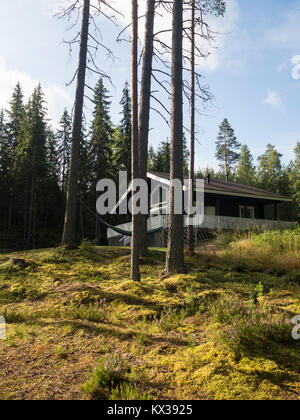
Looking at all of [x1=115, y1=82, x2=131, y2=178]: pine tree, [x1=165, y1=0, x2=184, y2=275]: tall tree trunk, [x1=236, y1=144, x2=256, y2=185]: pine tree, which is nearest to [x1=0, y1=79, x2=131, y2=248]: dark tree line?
[x1=115, y1=82, x2=131, y2=178]: pine tree

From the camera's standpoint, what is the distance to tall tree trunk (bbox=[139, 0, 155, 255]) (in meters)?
8.70

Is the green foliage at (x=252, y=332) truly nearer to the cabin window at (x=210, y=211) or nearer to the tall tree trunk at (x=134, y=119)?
the tall tree trunk at (x=134, y=119)

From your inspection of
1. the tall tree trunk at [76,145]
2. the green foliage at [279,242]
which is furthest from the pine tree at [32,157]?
the green foliage at [279,242]

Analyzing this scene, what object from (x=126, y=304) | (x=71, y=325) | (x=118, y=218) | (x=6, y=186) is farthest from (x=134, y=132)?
(x=6, y=186)

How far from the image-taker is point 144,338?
3285mm

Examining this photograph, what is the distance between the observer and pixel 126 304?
15.1ft

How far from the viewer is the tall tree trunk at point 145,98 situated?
28.5 ft

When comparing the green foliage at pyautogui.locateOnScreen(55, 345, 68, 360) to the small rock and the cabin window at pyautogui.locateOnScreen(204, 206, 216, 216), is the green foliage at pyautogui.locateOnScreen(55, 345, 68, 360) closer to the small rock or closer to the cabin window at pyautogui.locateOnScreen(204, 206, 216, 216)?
the small rock

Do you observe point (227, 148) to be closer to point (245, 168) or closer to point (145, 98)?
point (245, 168)

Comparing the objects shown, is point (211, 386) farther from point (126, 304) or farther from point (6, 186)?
point (6, 186)
